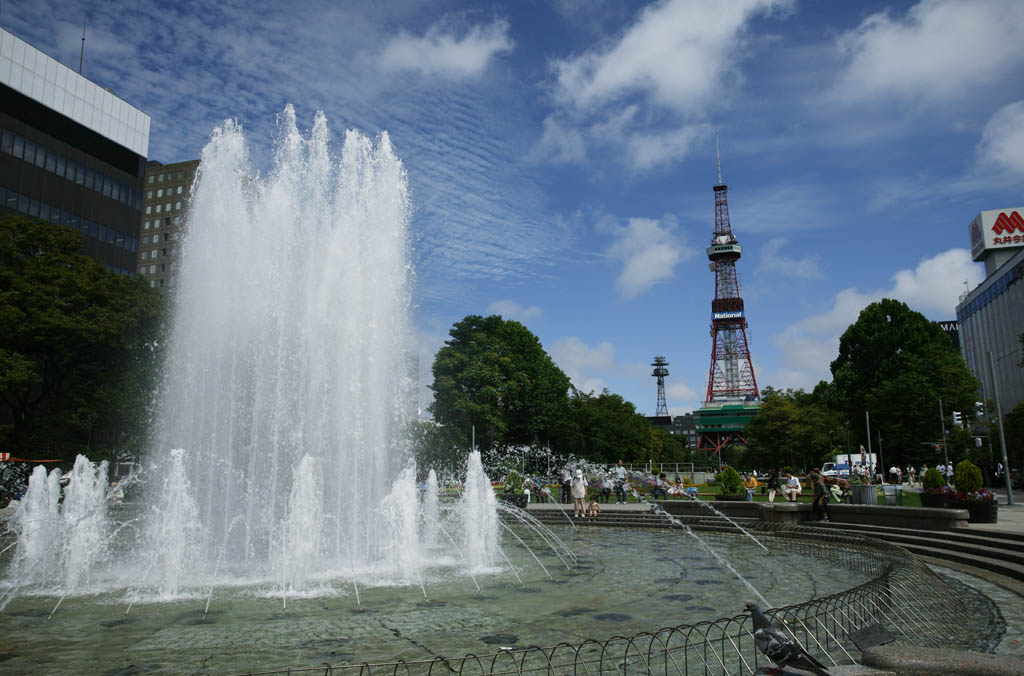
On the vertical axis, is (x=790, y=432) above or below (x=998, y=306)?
below

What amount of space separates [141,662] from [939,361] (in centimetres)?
5180

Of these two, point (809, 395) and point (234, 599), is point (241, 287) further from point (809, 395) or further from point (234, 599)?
point (809, 395)

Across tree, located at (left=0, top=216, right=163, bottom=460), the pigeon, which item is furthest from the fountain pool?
tree, located at (left=0, top=216, right=163, bottom=460)

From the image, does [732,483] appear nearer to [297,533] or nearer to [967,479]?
[967,479]

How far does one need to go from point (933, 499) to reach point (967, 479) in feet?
4.20

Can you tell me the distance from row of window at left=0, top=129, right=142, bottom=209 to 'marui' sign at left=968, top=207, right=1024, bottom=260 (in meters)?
85.7

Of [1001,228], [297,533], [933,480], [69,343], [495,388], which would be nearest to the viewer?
[297,533]

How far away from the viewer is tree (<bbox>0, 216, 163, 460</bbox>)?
107ft

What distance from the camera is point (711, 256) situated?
127125 mm

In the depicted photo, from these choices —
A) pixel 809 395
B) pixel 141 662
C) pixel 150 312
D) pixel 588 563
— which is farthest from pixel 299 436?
pixel 809 395

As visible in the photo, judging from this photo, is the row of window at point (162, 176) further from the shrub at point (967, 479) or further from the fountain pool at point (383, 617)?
the shrub at point (967, 479)

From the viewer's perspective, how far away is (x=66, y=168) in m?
48.2

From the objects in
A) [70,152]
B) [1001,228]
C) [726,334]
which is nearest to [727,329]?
[726,334]

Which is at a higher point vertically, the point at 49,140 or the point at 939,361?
the point at 49,140
